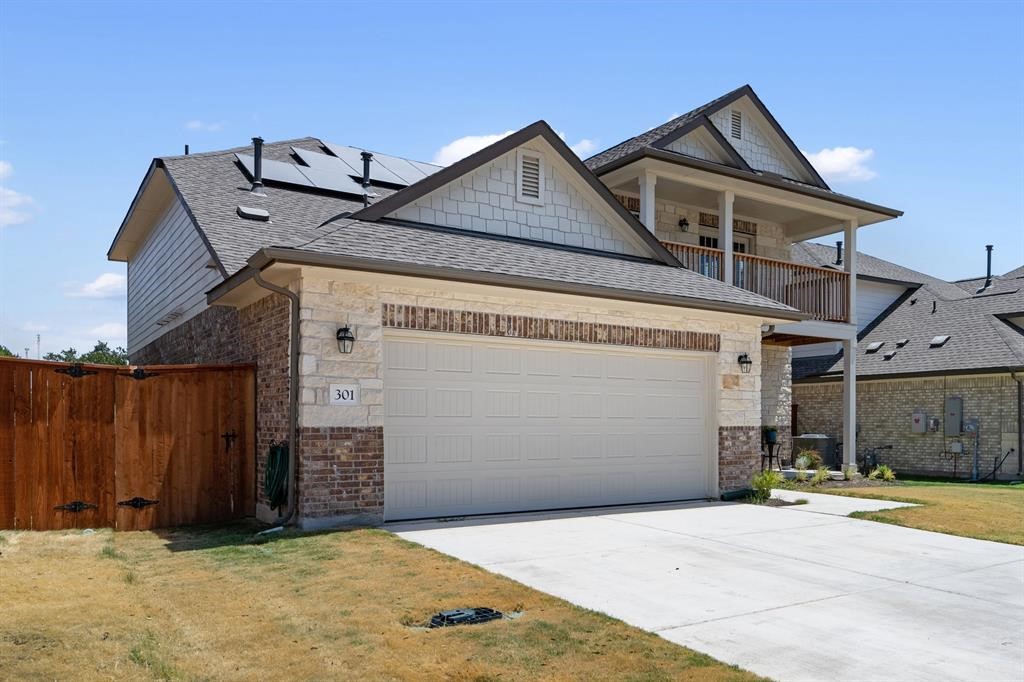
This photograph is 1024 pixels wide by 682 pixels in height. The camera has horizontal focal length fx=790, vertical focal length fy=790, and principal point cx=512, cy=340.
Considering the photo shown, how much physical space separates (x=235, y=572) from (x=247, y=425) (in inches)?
144

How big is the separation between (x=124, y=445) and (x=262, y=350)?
194 centimetres

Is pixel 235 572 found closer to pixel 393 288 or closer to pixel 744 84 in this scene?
pixel 393 288

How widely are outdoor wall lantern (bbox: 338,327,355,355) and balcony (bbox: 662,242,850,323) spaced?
8883 millimetres

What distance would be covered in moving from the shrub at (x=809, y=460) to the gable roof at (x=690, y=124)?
661cm

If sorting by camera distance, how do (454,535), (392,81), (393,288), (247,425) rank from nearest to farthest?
(454,535) < (393,288) < (247,425) < (392,81)

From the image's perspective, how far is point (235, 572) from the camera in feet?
22.4

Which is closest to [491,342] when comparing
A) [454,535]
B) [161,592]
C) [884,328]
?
[454,535]

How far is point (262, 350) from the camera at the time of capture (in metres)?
10.1

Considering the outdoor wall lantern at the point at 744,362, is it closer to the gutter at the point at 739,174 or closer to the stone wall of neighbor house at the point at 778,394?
the gutter at the point at 739,174

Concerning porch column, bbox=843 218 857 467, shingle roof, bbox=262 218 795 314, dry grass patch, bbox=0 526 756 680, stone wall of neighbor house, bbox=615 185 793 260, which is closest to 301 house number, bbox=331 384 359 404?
shingle roof, bbox=262 218 795 314

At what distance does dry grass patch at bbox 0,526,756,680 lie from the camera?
4.45 metres

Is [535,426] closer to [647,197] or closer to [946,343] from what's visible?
[647,197]

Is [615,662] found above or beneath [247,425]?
beneath

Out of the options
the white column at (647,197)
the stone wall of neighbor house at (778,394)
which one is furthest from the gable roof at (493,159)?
the stone wall of neighbor house at (778,394)
